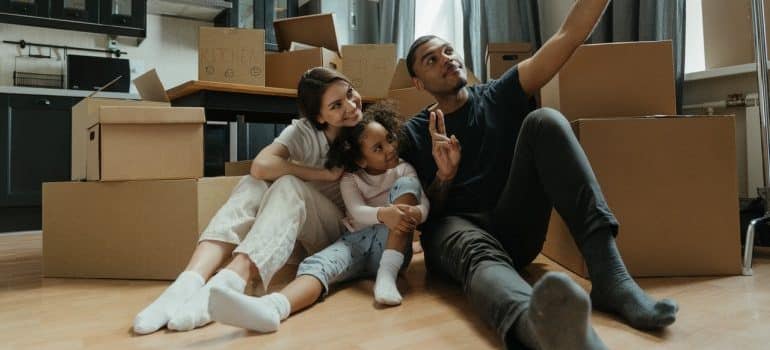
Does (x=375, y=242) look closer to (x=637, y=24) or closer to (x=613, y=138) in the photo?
(x=613, y=138)

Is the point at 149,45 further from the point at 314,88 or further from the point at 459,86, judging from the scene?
the point at 459,86

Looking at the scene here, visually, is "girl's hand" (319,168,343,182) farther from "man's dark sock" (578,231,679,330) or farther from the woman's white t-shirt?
"man's dark sock" (578,231,679,330)

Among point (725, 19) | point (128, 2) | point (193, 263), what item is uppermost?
point (128, 2)

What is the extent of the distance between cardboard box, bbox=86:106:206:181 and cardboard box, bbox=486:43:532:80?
50.2 inches

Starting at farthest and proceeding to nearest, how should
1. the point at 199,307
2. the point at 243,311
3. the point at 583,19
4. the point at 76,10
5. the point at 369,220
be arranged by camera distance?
the point at 76,10
the point at 369,220
the point at 583,19
the point at 199,307
the point at 243,311

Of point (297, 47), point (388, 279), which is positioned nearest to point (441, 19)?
point (297, 47)

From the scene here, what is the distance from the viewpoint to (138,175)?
156 cm

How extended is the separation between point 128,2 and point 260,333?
3553 mm

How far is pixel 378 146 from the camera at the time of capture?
141cm

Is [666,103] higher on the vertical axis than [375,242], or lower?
higher

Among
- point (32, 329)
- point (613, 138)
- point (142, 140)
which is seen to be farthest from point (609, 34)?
point (32, 329)

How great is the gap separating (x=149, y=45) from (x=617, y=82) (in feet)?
12.1

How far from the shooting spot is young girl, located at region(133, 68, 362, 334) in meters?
1.08

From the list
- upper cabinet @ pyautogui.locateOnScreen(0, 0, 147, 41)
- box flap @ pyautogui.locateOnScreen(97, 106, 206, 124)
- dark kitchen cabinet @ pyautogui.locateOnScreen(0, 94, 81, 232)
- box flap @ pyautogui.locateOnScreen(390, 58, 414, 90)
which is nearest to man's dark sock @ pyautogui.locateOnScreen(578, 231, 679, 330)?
box flap @ pyautogui.locateOnScreen(97, 106, 206, 124)
